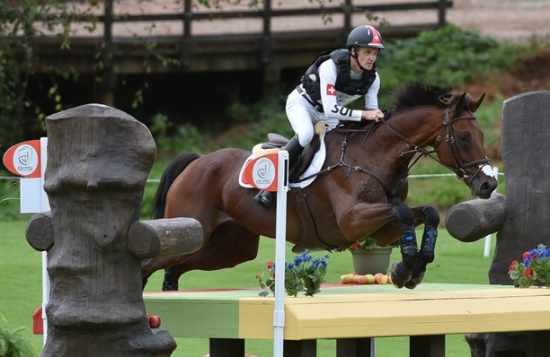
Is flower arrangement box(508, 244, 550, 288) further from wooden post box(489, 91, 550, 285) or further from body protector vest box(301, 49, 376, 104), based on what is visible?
body protector vest box(301, 49, 376, 104)

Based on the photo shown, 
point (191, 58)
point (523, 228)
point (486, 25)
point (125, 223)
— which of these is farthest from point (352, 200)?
point (486, 25)

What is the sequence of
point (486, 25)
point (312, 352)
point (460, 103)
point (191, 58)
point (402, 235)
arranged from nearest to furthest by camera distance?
point (312, 352)
point (402, 235)
point (460, 103)
point (191, 58)
point (486, 25)

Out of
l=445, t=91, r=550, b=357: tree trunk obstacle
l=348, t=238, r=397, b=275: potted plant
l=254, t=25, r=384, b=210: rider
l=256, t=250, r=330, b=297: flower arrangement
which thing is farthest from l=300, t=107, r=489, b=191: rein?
l=256, t=250, r=330, b=297: flower arrangement

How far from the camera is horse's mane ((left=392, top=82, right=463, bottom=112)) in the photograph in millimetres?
5941

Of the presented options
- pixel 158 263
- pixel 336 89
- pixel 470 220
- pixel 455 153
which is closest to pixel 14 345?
pixel 158 263

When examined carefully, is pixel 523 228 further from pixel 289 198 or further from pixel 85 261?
pixel 85 261

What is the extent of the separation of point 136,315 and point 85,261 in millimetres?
305

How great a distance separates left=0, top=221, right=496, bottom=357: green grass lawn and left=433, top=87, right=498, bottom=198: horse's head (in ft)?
6.70

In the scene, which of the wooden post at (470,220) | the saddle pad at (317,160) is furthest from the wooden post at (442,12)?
the wooden post at (470,220)

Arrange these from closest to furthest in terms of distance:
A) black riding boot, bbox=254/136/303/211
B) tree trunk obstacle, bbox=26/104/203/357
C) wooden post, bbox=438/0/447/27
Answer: tree trunk obstacle, bbox=26/104/203/357 < black riding boot, bbox=254/136/303/211 < wooden post, bbox=438/0/447/27

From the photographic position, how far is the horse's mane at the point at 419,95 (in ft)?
19.5

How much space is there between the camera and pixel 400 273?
203 inches

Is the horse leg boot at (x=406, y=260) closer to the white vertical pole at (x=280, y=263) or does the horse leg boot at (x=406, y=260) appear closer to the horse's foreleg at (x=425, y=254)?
the horse's foreleg at (x=425, y=254)

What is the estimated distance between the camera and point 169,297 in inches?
188
